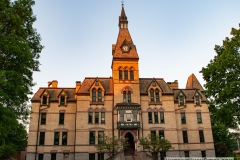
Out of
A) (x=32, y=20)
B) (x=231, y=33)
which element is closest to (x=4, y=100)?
(x=32, y=20)

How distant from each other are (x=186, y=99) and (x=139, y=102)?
30.0 ft

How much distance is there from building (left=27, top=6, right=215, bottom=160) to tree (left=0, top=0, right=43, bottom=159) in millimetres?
19958

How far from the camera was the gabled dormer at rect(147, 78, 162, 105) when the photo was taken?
38.6 m

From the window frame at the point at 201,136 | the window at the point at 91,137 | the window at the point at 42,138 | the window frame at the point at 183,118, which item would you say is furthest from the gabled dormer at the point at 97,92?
the window frame at the point at 201,136

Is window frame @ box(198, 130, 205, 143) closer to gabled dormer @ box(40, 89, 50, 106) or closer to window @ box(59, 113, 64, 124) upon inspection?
window @ box(59, 113, 64, 124)

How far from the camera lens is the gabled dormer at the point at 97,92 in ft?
124

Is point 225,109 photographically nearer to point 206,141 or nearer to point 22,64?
point 22,64

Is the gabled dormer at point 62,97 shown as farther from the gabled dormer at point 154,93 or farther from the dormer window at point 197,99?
the dormer window at point 197,99

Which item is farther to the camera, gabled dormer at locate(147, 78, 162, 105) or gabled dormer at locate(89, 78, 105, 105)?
gabled dormer at locate(147, 78, 162, 105)

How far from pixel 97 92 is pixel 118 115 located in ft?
18.0

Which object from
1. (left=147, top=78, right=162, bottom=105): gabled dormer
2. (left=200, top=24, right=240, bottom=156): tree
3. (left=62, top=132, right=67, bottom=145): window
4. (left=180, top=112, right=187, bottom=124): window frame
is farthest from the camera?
(left=180, top=112, right=187, bottom=124): window frame

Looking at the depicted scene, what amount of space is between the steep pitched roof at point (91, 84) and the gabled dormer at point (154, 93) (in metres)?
6.91

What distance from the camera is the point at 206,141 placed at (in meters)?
38.2

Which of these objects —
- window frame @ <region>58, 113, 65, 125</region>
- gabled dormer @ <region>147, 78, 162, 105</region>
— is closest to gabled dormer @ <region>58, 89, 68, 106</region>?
window frame @ <region>58, 113, 65, 125</region>
